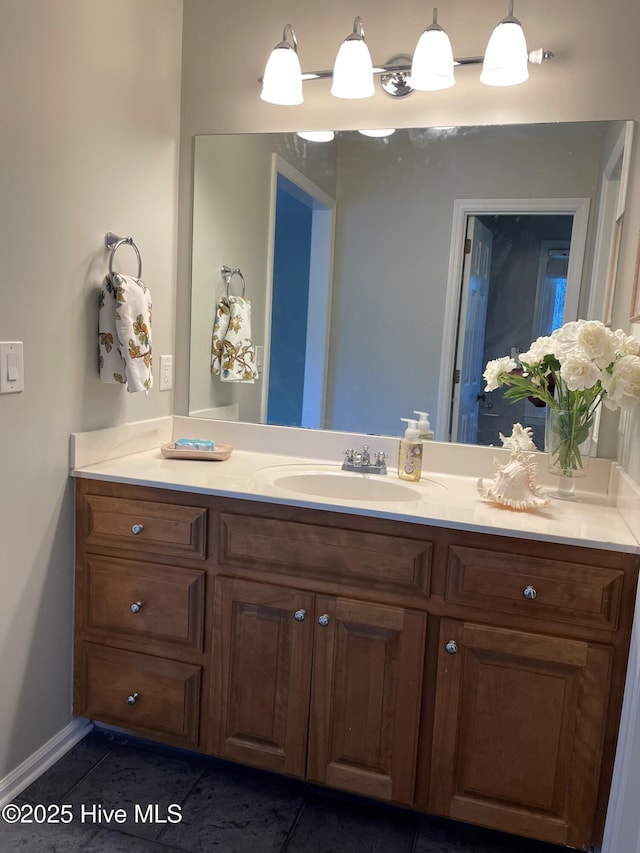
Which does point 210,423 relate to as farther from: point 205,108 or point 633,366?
point 633,366

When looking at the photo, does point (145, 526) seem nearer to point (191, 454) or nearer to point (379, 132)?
point (191, 454)

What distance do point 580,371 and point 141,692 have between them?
4.61ft

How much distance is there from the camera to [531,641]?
4.66 ft

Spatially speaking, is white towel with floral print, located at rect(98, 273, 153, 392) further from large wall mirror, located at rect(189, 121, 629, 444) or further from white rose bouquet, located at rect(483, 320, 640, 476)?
white rose bouquet, located at rect(483, 320, 640, 476)

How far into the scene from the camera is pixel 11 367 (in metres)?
1.48

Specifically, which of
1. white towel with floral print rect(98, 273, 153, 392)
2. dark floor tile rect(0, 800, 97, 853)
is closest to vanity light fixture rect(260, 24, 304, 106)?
white towel with floral print rect(98, 273, 153, 392)

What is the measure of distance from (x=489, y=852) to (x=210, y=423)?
1.42 meters

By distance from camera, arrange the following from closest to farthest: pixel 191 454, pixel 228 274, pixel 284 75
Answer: pixel 284 75 → pixel 191 454 → pixel 228 274

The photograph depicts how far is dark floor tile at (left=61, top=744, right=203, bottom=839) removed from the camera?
1.57m

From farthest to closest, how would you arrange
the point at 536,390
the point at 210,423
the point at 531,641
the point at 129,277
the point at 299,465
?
the point at 210,423
the point at 299,465
the point at 129,277
the point at 536,390
the point at 531,641

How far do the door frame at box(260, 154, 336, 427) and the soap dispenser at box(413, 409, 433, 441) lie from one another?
307 millimetres

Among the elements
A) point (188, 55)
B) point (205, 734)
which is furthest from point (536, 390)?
point (188, 55)

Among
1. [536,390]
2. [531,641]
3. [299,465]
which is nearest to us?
[531,641]

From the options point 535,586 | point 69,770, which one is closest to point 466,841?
point 535,586
